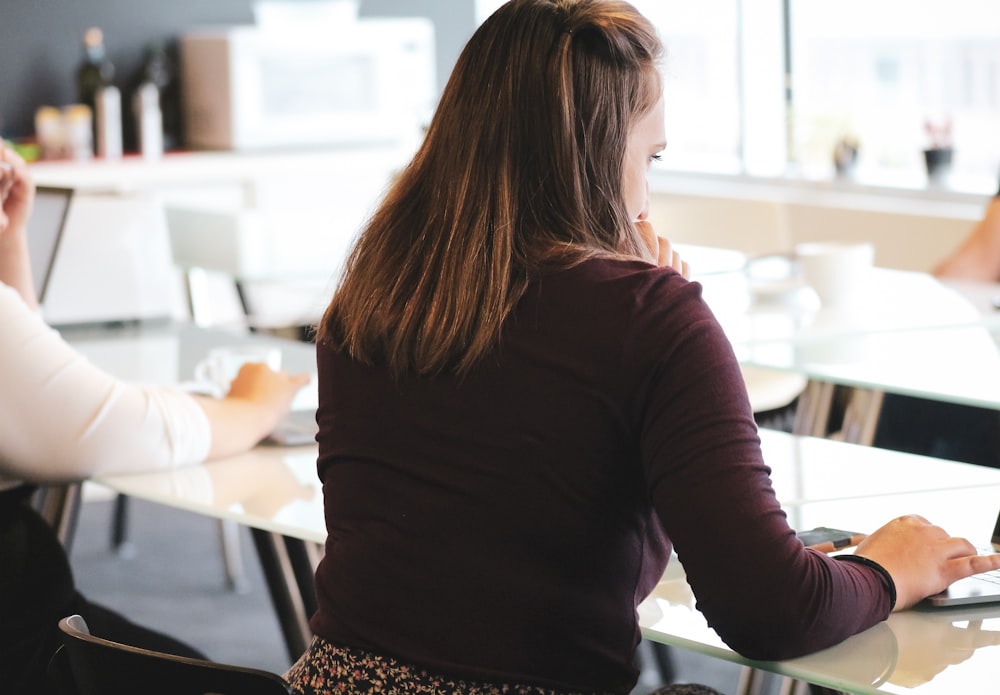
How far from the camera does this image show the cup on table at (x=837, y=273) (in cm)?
224

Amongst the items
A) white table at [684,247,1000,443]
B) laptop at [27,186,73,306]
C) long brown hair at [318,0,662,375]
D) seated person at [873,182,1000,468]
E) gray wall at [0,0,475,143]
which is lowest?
seated person at [873,182,1000,468]

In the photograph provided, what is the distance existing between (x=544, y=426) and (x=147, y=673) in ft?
1.16

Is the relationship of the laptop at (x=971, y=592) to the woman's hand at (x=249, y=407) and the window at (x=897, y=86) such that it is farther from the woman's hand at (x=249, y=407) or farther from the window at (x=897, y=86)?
the window at (x=897, y=86)

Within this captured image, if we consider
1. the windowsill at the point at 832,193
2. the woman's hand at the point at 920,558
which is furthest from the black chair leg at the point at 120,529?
the woman's hand at the point at 920,558

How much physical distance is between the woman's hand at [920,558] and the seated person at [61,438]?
865mm

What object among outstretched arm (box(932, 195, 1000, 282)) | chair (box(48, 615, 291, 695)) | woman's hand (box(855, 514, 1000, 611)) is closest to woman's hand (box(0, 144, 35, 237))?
chair (box(48, 615, 291, 695))

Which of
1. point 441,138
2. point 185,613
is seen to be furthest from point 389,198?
point 185,613

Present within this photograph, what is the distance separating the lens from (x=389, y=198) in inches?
44.8

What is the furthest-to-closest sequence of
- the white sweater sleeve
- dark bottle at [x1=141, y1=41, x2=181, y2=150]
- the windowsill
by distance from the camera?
dark bottle at [x1=141, y1=41, x2=181, y2=150]
the windowsill
the white sweater sleeve

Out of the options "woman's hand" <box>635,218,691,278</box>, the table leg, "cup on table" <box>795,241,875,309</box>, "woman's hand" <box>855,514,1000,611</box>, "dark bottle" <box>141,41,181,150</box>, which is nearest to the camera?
"woman's hand" <box>855,514,1000,611</box>

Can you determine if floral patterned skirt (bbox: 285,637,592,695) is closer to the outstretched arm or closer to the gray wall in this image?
the outstretched arm

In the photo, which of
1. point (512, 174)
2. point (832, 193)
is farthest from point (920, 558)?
point (832, 193)

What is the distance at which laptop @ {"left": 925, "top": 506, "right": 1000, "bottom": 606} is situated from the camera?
1118 mm

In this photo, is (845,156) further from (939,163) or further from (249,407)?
(249,407)
